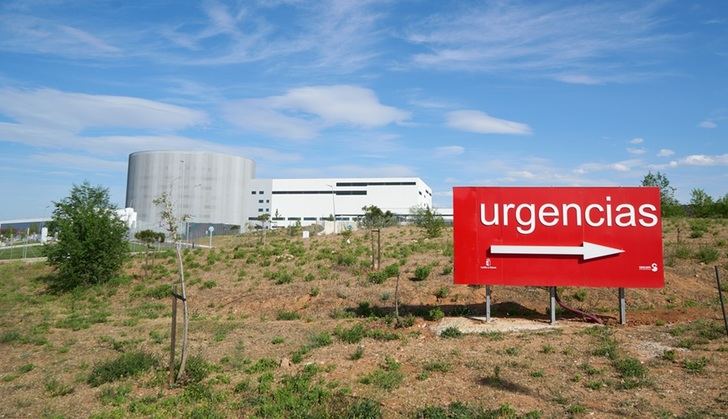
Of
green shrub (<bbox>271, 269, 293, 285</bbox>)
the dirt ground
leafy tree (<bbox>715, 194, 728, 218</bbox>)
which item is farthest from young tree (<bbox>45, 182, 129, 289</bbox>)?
leafy tree (<bbox>715, 194, 728, 218</bbox>)

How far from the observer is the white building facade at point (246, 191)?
10631 cm

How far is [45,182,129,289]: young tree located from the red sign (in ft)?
67.2

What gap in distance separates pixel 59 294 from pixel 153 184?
91.0 meters

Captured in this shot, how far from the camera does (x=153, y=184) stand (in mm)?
109750

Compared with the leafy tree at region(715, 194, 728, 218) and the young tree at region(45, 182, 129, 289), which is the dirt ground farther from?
the leafy tree at region(715, 194, 728, 218)

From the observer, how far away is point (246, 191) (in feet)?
374

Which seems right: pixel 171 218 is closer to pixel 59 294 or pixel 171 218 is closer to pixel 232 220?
pixel 59 294

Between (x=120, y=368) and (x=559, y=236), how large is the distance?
37.0 ft

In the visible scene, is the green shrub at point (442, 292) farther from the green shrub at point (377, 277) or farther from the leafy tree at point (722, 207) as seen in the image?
the leafy tree at point (722, 207)

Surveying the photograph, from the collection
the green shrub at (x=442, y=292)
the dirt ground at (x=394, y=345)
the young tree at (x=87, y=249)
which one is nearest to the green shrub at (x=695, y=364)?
the dirt ground at (x=394, y=345)

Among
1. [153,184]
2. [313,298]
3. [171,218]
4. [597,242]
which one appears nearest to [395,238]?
[313,298]

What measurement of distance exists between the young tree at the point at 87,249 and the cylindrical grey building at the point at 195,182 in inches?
3004

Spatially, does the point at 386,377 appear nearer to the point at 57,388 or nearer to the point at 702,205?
the point at 57,388

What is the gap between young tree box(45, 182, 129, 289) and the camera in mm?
25609
